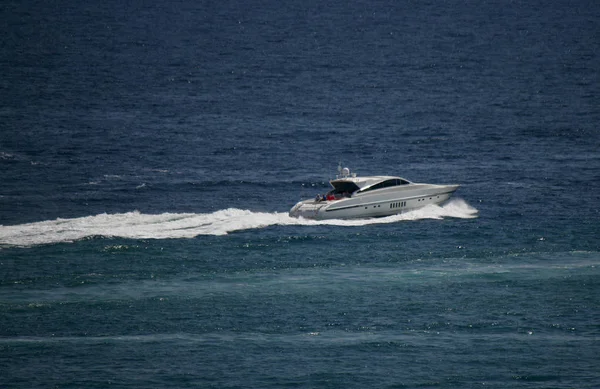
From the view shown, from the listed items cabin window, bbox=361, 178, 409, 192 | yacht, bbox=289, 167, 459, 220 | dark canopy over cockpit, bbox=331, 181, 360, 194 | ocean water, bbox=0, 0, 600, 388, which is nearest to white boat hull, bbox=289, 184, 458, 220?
yacht, bbox=289, 167, 459, 220

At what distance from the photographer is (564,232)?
64125mm

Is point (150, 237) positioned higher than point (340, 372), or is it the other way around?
point (150, 237)

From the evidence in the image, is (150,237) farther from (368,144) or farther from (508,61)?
(508,61)

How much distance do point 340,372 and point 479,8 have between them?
539 feet

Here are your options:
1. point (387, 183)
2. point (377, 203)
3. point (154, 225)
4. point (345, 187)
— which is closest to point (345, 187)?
point (345, 187)

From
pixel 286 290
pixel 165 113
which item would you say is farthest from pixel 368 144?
pixel 286 290

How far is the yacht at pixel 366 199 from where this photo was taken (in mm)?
65938

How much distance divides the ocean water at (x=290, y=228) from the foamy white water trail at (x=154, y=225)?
0.20m

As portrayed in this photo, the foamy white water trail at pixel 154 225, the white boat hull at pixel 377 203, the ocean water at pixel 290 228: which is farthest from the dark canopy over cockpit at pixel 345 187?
the ocean water at pixel 290 228

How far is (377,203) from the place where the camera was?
6762 centimetres

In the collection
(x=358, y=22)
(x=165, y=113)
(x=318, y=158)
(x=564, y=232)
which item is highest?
(x=358, y=22)

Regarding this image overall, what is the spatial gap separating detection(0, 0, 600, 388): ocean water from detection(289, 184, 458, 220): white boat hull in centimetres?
78

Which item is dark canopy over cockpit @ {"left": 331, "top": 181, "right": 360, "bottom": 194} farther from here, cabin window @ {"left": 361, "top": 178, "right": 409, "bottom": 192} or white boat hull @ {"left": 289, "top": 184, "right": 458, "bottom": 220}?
white boat hull @ {"left": 289, "top": 184, "right": 458, "bottom": 220}

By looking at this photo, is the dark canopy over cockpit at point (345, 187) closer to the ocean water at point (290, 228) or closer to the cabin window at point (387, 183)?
the cabin window at point (387, 183)
